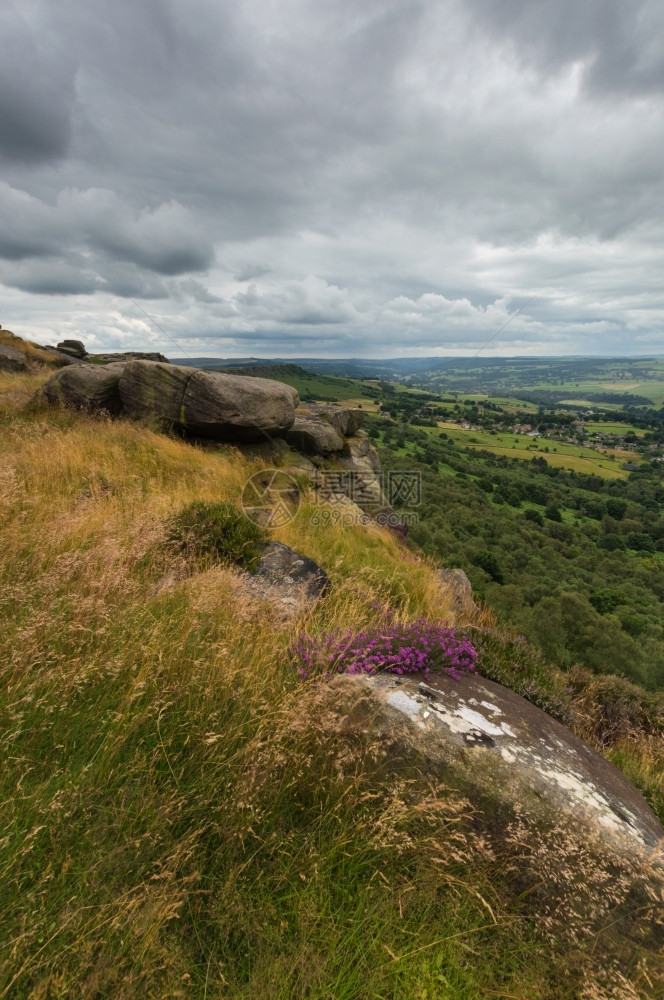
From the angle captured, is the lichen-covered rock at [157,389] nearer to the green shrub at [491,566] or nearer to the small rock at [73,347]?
the small rock at [73,347]

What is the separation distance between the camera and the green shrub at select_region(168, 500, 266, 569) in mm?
5953

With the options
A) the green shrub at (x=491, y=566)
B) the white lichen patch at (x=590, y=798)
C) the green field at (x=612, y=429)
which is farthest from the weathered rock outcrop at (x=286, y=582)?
the green field at (x=612, y=429)

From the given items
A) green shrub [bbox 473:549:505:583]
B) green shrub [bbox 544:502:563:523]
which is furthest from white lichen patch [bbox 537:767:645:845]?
green shrub [bbox 544:502:563:523]

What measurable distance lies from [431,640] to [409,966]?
292 centimetres

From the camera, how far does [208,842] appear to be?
2.28 metres

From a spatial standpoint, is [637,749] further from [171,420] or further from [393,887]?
[171,420]

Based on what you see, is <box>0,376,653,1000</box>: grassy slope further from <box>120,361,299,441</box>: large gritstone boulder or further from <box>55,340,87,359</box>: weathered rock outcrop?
<box>55,340,87,359</box>: weathered rock outcrop

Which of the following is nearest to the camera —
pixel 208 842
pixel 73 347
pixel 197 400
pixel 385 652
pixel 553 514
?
pixel 208 842

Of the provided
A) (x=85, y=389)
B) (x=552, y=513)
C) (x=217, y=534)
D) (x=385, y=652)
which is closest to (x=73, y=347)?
(x=85, y=389)

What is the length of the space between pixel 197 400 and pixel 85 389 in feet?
13.7

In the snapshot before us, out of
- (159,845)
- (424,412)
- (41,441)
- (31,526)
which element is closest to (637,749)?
(159,845)

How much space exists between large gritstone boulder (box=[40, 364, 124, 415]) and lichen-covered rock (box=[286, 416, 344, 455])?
6163 mm

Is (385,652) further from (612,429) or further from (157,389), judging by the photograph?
(612,429)

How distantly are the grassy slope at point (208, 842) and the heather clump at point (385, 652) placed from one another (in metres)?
0.35
